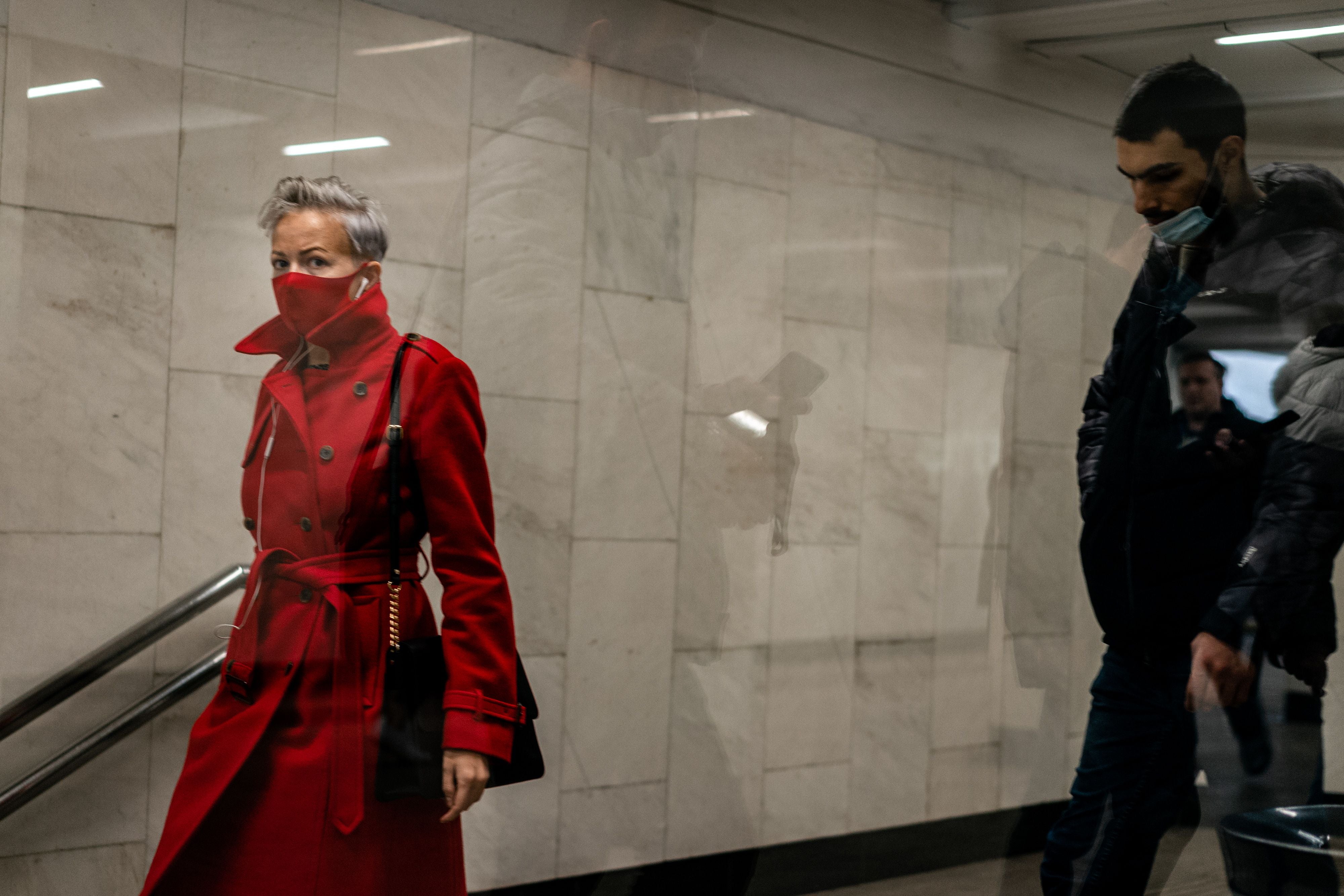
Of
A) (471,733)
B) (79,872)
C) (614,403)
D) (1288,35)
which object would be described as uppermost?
(1288,35)

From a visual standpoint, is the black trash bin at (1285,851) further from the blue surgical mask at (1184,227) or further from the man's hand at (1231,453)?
the blue surgical mask at (1184,227)

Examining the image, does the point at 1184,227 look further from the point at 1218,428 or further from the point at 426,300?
the point at 426,300

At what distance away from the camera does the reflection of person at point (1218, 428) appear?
5.29 feet

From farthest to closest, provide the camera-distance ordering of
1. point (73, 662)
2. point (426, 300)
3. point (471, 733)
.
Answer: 1. point (426, 300)
2. point (73, 662)
3. point (471, 733)

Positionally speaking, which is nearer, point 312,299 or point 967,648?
point 312,299

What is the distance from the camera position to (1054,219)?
193cm

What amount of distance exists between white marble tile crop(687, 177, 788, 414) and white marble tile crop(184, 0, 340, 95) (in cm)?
66

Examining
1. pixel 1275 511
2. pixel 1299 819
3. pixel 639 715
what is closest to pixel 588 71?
pixel 639 715

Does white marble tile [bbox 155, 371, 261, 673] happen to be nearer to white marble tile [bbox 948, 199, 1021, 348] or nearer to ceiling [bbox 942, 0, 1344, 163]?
white marble tile [bbox 948, 199, 1021, 348]

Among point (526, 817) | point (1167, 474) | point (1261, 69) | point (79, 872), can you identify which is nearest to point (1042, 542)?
point (1167, 474)

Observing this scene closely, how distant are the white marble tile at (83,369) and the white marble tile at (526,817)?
2.23ft

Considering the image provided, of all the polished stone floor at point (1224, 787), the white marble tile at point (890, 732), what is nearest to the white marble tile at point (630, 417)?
the white marble tile at point (890, 732)

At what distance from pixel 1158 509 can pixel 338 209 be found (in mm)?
1212

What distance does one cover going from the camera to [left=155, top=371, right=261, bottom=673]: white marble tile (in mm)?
1833
